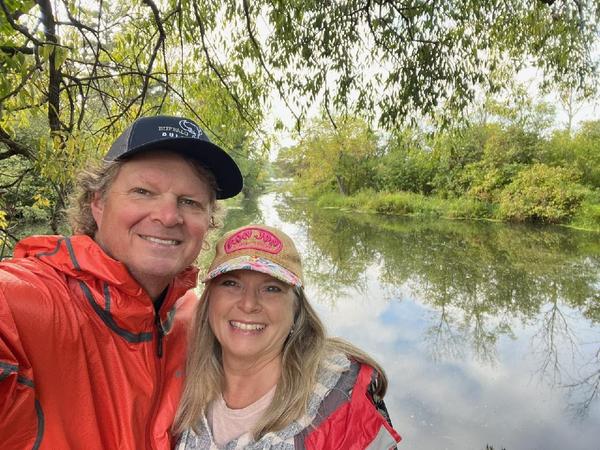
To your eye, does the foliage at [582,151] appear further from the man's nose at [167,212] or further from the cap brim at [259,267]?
the man's nose at [167,212]

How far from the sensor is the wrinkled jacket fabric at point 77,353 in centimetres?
101

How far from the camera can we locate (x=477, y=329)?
8.25 m

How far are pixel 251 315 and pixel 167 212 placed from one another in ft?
1.53

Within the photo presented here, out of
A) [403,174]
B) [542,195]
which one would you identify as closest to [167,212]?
[542,195]

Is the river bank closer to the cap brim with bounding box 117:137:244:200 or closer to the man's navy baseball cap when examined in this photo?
the cap brim with bounding box 117:137:244:200

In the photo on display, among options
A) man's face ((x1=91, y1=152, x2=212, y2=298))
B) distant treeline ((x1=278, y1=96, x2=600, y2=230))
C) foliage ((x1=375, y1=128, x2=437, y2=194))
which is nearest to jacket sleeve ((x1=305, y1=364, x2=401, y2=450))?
man's face ((x1=91, y1=152, x2=212, y2=298))

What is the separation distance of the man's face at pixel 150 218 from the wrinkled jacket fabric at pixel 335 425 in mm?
538

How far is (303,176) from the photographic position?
3484 cm

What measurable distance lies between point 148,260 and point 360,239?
16.2 m

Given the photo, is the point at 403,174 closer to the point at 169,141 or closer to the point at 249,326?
the point at 249,326

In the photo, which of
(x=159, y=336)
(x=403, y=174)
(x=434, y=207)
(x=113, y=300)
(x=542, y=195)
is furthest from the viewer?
(x=403, y=174)

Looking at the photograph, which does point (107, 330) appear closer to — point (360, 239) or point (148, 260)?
point (148, 260)

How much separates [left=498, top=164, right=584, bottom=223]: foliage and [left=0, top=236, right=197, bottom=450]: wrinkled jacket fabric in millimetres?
20542

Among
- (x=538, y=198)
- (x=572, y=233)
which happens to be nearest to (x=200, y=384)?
(x=572, y=233)
